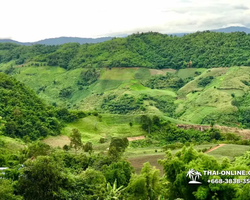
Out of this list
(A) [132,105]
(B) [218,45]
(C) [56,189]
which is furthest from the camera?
(B) [218,45]

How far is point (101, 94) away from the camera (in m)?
146

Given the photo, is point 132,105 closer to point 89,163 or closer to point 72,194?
point 89,163

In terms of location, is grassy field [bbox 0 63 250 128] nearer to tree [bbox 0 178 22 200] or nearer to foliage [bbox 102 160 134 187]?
foliage [bbox 102 160 134 187]

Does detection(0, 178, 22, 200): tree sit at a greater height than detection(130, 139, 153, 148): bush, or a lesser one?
greater

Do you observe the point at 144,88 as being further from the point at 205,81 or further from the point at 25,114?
the point at 25,114

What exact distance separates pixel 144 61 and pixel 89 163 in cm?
13853

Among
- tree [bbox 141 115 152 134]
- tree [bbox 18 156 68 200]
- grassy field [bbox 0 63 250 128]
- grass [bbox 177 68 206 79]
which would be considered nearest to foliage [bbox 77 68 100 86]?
grassy field [bbox 0 63 250 128]

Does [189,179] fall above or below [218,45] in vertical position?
below

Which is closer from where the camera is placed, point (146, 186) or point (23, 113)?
point (146, 186)

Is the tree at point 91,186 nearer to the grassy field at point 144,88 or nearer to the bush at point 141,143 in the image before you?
the bush at point 141,143

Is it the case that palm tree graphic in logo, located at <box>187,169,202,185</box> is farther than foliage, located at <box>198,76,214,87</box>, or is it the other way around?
foliage, located at <box>198,76,214,87</box>

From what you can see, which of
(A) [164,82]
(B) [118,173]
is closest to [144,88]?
(A) [164,82]

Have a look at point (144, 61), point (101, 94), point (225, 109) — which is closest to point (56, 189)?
point (225, 109)

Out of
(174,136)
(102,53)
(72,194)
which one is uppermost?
(102,53)
